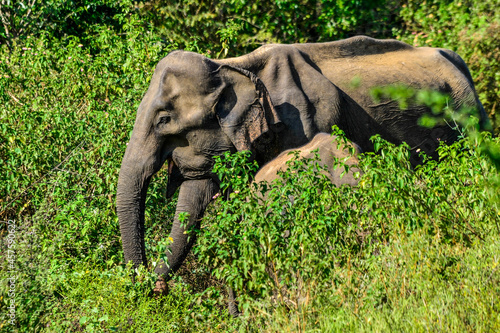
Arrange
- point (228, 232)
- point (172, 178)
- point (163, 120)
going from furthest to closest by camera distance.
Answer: point (172, 178)
point (163, 120)
point (228, 232)

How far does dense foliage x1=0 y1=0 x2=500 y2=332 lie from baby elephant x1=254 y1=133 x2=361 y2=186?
378 millimetres

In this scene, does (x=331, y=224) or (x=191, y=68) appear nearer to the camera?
(x=331, y=224)

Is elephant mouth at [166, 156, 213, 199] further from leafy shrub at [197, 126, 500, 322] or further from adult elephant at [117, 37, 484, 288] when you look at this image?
leafy shrub at [197, 126, 500, 322]

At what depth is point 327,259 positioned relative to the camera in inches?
166

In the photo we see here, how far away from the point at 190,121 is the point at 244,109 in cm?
46

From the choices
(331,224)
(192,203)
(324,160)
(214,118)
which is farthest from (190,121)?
(331,224)

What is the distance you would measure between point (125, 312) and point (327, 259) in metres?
1.29

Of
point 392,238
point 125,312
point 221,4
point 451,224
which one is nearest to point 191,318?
point 125,312

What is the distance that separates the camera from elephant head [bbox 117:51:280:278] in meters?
5.98

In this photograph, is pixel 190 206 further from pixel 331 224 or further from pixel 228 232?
pixel 331 224

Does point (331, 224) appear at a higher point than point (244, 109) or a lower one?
higher

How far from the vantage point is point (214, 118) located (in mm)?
6113

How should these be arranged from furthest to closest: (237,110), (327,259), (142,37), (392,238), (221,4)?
(221,4)
(142,37)
(237,110)
(392,238)
(327,259)

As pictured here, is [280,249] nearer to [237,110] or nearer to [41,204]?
[237,110]
